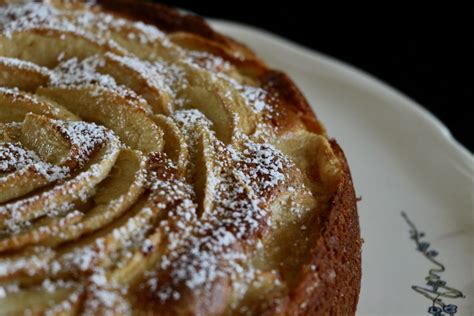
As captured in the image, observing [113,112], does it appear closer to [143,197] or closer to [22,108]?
[22,108]

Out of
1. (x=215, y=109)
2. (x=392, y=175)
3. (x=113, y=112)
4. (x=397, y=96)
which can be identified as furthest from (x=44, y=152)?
(x=397, y=96)

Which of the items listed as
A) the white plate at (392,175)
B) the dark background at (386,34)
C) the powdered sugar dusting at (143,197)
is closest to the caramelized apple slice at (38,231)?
the powdered sugar dusting at (143,197)

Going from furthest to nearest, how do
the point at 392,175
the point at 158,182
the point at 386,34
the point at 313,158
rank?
the point at 386,34 → the point at 392,175 → the point at 313,158 → the point at 158,182

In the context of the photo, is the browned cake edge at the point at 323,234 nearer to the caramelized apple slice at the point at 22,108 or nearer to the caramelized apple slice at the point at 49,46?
the caramelized apple slice at the point at 49,46

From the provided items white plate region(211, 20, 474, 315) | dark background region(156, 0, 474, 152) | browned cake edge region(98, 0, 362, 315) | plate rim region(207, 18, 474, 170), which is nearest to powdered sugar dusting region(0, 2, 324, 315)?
browned cake edge region(98, 0, 362, 315)

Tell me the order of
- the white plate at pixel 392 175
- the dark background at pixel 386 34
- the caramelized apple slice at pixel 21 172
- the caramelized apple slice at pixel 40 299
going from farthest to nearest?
the dark background at pixel 386 34, the white plate at pixel 392 175, the caramelized apple slice at pixel 21 172, the caramelized apple slice at pixel 40 299

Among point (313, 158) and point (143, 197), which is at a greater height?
point (313, 158)

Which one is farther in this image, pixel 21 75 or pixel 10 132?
pixel 21 75
